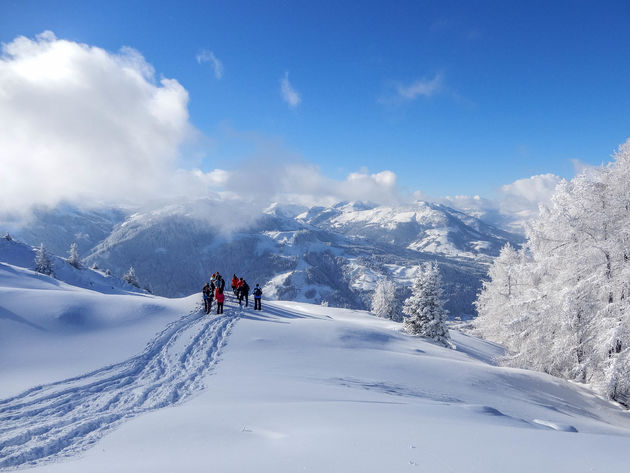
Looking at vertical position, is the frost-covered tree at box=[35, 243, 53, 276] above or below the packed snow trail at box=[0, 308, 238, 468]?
above

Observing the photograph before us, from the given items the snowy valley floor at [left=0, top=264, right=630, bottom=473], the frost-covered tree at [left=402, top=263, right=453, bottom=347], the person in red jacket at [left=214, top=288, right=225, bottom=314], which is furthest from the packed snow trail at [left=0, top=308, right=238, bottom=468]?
the frost-covered tree at [left=402, top=263, right=453, bottom=347]

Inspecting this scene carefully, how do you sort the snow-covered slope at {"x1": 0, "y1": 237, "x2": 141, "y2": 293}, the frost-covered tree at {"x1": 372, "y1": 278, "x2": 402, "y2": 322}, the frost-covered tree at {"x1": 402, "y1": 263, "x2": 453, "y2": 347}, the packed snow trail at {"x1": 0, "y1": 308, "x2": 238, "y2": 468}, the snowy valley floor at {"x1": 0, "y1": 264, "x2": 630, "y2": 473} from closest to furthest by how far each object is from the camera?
the snowy valley floor at {"x1": 0, "y1": 264, "x2": 630, "y2": 473} < the packed snow trail at {"x1": 0, "y1": 308, "x2": 238, "y2": 468} < the frost-covered tree at {"x1": 402, "y1": 263, "x2": 453, "y2": 347} < the frost-covered tree at {"x1": 372, "y1": 278, "x2": 402, "y2": 322} < the snow-covered slope at {"x1": 0, "y1": 237, "x2": 141, "y2": 293}

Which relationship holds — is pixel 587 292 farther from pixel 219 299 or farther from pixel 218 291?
pixel 218 291

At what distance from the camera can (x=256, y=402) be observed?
7.58 m

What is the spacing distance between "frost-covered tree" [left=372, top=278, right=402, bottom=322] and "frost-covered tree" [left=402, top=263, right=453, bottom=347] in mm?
28006

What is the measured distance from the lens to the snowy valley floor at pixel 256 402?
4.73 meters

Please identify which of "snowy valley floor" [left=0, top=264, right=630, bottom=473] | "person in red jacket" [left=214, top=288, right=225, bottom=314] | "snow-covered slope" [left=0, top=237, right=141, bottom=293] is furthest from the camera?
"snow-covered slope" [left=0, top=237, right=141, bottom=293]

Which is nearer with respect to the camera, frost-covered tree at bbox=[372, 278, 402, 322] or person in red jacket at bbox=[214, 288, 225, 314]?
person in red jacket at bbox=[214, 288, 225, 314]

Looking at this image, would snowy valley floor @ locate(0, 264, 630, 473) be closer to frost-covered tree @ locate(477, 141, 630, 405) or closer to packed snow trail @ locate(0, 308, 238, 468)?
packed snow trail @ locate(0, 308, 238, 468)

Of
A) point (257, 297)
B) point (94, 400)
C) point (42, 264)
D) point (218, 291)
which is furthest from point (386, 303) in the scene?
point (42, 264)

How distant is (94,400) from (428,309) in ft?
75.8

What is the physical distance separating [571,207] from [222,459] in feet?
53.7

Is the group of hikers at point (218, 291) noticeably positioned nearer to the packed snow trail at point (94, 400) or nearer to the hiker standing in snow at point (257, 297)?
the hiker standing in snow at point (257, 297)

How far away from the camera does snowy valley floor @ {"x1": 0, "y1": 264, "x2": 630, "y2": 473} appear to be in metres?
4.73
